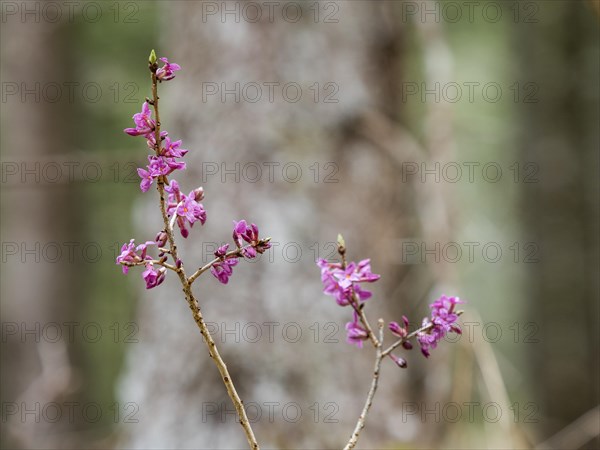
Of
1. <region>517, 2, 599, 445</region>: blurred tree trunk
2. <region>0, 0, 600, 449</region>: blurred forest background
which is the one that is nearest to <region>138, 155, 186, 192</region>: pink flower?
<region>0, 0, 600, 449</region>: blurred forest background

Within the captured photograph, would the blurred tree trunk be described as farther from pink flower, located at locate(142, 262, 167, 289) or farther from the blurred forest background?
pink flower, located at locate(142, 262, 167, 289)

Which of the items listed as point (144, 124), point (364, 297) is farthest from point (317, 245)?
point (144, 124)

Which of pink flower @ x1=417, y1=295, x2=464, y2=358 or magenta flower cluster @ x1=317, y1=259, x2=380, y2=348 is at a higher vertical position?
magenta flower cluster @ x1=317, y1=259, x2=380, y2=348

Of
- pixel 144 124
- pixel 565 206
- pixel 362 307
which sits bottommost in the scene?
pixel 565 206

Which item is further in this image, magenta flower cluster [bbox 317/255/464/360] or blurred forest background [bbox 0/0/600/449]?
blurred forest background [bbox 0/0/600/449]

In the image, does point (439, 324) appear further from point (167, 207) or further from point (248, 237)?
point (167, 207)

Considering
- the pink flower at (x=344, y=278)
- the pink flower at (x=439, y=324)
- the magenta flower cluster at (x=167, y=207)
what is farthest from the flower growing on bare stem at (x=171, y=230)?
the pink flower at (x=439, y=324)

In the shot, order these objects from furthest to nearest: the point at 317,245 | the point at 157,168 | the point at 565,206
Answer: the point at 565,206, the point at 317,245, the point at 157,168

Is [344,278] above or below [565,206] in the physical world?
above

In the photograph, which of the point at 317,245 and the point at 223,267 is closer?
the point at 223,267

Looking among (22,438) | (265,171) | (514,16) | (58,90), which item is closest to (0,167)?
(58,90)
